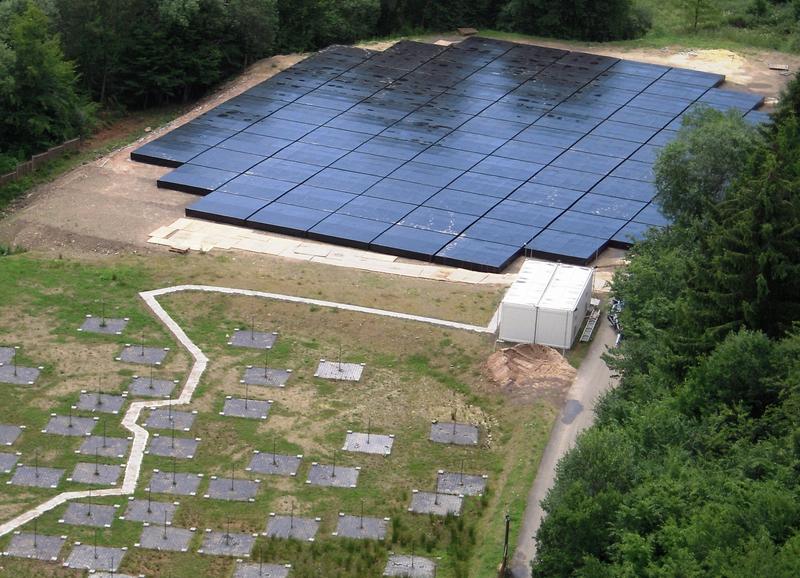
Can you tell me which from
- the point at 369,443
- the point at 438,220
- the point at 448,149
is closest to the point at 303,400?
the point at 369,443

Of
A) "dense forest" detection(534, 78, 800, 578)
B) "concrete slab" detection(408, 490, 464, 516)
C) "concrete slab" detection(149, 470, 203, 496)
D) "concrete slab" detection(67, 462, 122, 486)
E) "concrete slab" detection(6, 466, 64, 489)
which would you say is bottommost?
"concrete slab" detection(408, 490, 464, 516)

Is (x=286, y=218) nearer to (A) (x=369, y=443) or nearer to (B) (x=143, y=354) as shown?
(B) (x=143, y=354)

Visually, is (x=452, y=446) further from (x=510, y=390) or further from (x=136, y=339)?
(x=136, y=339)

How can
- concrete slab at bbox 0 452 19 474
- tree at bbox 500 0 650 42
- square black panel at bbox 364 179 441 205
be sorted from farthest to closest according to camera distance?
tree at bbox 500 0 650 42 → square black panel at bbox 364 179 441 205 → concrete slab at bbox 0 452 19 474

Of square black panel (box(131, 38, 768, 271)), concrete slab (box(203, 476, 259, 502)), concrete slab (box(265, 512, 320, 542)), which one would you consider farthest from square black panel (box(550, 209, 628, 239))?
concrete slab (box(265, 512, 320, 542))

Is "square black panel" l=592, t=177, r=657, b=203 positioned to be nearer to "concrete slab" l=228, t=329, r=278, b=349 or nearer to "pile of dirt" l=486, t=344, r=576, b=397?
"pile of dirt" l=486, t=344, r=576, b=397

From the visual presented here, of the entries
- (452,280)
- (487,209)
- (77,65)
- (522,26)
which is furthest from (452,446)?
(522,26)

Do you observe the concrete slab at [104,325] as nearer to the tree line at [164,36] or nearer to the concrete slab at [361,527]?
the concrete slab at [361,527]

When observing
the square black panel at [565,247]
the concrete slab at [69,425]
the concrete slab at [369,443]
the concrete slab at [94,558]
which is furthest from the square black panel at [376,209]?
the concrete slab at [94,558]
